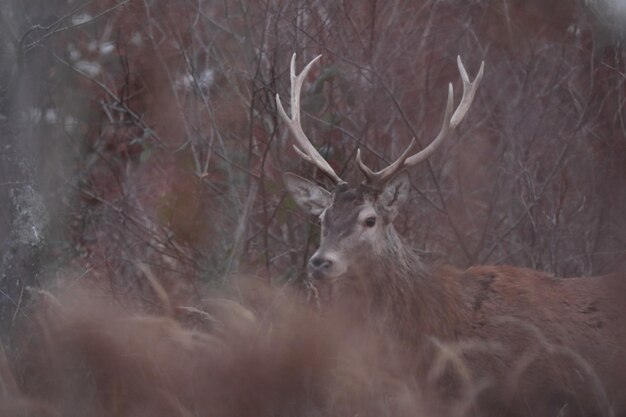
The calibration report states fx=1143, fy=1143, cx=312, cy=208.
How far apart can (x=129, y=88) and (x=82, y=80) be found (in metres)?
0.44

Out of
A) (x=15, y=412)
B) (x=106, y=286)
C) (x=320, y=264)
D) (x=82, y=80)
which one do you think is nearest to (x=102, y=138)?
(x=82, y=80)

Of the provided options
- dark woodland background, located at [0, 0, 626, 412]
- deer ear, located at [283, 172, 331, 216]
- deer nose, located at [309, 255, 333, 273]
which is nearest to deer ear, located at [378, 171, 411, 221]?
deer ear, located at [283, 172, 331, 216]

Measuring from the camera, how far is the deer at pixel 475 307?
233 inches

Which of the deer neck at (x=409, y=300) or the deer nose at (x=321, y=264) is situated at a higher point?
the deer nose at (x=321, y=264)

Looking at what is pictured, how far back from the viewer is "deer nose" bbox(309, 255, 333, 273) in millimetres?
5930

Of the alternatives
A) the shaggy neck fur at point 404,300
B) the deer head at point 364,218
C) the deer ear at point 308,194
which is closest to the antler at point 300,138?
the deer head at point 364,218

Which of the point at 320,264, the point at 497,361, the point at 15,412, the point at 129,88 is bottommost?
the point at 15,412

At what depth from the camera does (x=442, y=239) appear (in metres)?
8.40

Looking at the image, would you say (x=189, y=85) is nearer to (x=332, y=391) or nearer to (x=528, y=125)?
(x=528, y=125)

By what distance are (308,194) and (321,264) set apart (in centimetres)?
83

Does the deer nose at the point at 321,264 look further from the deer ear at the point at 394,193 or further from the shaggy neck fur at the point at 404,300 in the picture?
the deer ear at the point at 394,193

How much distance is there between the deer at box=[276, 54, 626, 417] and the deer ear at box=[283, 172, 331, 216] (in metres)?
0.14

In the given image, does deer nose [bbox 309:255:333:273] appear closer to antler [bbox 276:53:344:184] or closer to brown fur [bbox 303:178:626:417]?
brown fur [bbox 303:178:626:417]

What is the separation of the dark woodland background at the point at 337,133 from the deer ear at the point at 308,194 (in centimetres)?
96
